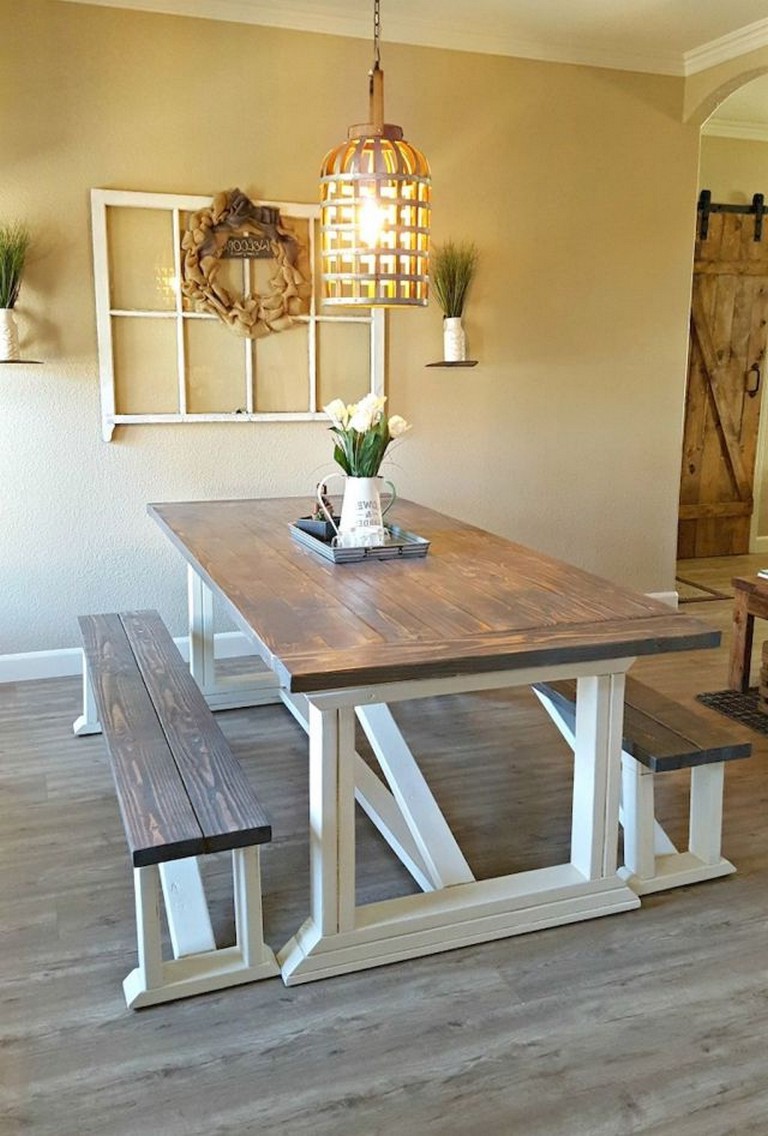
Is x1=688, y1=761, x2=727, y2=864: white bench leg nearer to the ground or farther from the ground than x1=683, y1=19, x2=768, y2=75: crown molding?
nearer to the ground

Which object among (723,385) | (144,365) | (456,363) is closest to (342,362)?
(456,363)

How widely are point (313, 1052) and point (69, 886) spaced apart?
2.81ft

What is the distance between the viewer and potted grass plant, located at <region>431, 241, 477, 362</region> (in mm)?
4152

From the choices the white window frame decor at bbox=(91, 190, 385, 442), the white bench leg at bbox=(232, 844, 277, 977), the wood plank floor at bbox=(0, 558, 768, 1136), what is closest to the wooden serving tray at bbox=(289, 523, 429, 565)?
the wood plank floor at bbox=(0, 558, 768, 1136)

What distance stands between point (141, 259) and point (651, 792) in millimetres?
2757

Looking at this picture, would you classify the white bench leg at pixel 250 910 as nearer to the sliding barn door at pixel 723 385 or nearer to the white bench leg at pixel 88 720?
the white bench leg at pixel 88 720

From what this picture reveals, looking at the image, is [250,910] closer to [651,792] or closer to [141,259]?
[651,792]

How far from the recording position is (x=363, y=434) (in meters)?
2.66

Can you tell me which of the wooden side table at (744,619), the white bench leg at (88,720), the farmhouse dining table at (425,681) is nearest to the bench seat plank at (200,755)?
the farmhouse dining table at (425,681)

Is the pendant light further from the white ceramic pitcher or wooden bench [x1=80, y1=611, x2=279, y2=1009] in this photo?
wooden bench [x1=80, y1=611, x2=279, y2=1009]

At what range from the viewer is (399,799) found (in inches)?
99.3

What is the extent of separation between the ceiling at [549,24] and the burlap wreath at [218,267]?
725 millimetres

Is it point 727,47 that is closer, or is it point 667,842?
point 667,842

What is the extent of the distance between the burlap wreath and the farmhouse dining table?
5.04 feet
